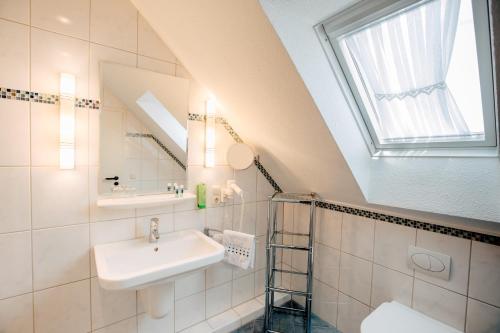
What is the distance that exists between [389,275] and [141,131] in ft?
6.09

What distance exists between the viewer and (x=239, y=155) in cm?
189

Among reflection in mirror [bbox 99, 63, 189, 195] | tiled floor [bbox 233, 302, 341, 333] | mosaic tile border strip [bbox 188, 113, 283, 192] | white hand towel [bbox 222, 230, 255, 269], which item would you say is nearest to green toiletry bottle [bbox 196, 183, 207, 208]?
reflection in mirror [bbox 99, 63, 189, 195]

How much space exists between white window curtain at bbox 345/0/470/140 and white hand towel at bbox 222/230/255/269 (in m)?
1.17

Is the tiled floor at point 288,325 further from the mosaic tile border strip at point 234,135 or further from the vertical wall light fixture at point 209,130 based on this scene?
the vertical wall light fixture at point 209,130

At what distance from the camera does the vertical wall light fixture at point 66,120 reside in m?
1.23

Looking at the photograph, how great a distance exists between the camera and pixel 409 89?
48.4 inches

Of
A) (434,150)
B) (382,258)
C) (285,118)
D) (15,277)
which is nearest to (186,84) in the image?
(285,118)

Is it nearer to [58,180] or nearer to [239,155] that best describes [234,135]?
[239,155]

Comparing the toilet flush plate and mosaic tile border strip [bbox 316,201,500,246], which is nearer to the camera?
mosaic tile border strip [bbox 316,201,500,246]

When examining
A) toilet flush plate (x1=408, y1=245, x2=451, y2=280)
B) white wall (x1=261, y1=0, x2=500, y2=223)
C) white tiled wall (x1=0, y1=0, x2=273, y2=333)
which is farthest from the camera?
toilet flush plate (x1=408, y1=245, x2=451, y2=280)

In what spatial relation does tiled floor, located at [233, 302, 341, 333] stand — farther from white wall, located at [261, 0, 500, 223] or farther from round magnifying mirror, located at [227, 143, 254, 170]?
round magnifying mirror, located at [227, 143, 254, 170]

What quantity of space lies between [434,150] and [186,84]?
1558mm

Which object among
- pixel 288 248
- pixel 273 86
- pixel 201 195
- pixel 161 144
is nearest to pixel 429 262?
pixel 288 248

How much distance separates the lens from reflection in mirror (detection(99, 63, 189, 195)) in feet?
4.64
